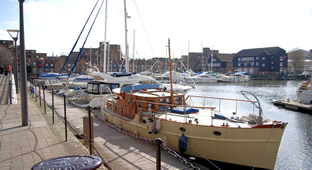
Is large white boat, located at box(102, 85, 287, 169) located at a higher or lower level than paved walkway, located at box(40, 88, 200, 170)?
higher

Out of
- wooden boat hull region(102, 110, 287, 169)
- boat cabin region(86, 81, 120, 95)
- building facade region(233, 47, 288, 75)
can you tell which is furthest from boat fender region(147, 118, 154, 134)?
building facade region(233, 47, 288, 75)

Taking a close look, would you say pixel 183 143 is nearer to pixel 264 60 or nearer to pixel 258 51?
pixel 264 60

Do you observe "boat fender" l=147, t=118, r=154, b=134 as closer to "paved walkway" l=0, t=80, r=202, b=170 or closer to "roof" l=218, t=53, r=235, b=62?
"paved walkway" l=0, t=80, r=202, b=170

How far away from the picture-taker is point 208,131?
34.1ft

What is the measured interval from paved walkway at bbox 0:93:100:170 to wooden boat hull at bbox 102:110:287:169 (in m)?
4.74

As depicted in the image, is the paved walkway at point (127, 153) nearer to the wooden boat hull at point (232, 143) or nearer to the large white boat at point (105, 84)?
the wooden boat hull at point (232, 143)

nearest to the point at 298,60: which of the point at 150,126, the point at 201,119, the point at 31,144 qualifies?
the point at 201,119

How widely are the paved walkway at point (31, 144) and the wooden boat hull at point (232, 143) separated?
4.74 m

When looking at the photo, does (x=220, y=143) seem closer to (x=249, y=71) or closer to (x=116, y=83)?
(x=116, y=83)

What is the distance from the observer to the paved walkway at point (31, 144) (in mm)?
6982

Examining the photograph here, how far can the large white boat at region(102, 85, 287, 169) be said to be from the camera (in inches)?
383

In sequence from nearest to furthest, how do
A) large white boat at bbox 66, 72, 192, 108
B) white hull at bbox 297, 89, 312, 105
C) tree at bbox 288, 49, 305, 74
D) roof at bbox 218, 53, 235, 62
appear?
large white boat at bbox 66, 72, 192, 108, white hull at bbox 297, 89, 312, 105, tree at bbox 288, 49, 305, 74, roof at bbox 218, 53, 235, 62

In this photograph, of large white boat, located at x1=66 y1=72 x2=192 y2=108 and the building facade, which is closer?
large white boat, located at x1=66 y1=72 x2=192 y2=108

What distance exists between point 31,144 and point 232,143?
769 cm
